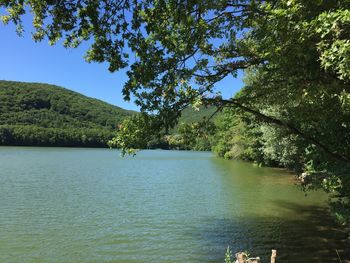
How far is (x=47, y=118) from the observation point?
16362 centimetres

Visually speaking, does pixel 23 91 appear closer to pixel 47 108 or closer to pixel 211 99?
pixel 47 108

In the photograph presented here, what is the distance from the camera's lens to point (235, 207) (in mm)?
19344

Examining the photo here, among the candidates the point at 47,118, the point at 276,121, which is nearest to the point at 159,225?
the point at 276,121

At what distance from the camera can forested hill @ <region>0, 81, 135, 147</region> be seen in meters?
127

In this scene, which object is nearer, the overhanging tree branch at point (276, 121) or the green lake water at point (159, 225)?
the overhanging tree branch at point (276, 121)

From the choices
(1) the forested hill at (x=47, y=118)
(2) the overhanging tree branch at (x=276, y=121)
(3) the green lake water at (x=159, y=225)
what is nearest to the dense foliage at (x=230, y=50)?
(2) the overhanging tree branch at (x=276, y=121)

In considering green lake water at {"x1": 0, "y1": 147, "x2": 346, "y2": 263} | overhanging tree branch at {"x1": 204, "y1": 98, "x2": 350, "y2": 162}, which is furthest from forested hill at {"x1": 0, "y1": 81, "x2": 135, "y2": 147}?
overhanging tree branch at {"x1": 204, "y1": 98, "x2": 350, "y2": 162}

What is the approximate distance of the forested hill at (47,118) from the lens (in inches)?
4985

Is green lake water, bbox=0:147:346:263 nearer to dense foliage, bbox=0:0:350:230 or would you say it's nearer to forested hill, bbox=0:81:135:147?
dense foliage, bbox=0:0:350:230

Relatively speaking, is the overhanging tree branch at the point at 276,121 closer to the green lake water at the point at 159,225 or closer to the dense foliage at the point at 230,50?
the dense foliage at the point at 230,50

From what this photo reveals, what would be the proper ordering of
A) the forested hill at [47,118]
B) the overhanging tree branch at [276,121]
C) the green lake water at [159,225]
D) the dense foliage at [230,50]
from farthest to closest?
the forested hill at [47,118], the green lake water at [159,225], the overhanging tree branch at [276,121], the dense foliage at [230,50]

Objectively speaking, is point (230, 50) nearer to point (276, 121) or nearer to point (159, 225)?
point (276, 121)

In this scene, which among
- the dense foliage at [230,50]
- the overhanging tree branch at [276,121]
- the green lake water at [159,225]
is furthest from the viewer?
the green lake water at [159,225]

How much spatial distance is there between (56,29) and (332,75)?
498 centimetres
